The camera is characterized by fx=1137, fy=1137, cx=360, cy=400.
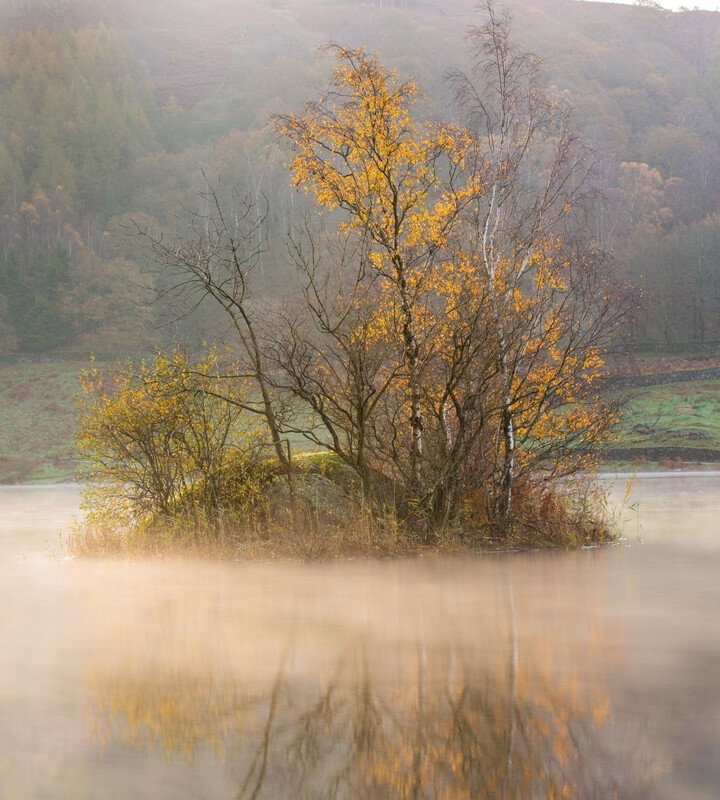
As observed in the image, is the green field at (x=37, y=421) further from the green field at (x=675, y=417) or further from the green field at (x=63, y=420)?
the green field at (x=675, y=417)

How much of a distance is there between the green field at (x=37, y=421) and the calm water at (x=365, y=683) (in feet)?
115

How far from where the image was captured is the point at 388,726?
6.82 meters

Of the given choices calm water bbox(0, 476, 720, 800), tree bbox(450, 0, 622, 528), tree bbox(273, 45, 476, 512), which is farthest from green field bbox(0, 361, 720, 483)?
calm water bbox(0, 476, 720, 800)

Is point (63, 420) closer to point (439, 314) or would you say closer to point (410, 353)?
point (439, 314)

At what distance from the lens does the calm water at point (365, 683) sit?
588 centimetres

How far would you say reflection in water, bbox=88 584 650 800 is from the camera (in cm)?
574

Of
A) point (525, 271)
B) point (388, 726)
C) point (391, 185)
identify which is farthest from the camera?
Answer: point (525, 271)

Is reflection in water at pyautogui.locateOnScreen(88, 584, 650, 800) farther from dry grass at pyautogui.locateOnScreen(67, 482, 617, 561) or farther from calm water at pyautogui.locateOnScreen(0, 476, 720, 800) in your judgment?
dry grass at pyautogui.locateOnScreen(67, 482, 617, 561)

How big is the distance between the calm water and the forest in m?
48.0

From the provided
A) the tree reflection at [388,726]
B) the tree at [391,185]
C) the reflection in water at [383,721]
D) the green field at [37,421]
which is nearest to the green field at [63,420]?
the green field at [37,421]

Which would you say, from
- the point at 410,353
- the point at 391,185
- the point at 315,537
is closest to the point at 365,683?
the point at 315,537

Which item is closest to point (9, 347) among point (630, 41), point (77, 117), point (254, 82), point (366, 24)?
point (77, 117)

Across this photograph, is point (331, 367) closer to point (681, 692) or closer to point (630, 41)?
point (681, 692)

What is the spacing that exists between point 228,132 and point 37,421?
7822 centimetres
